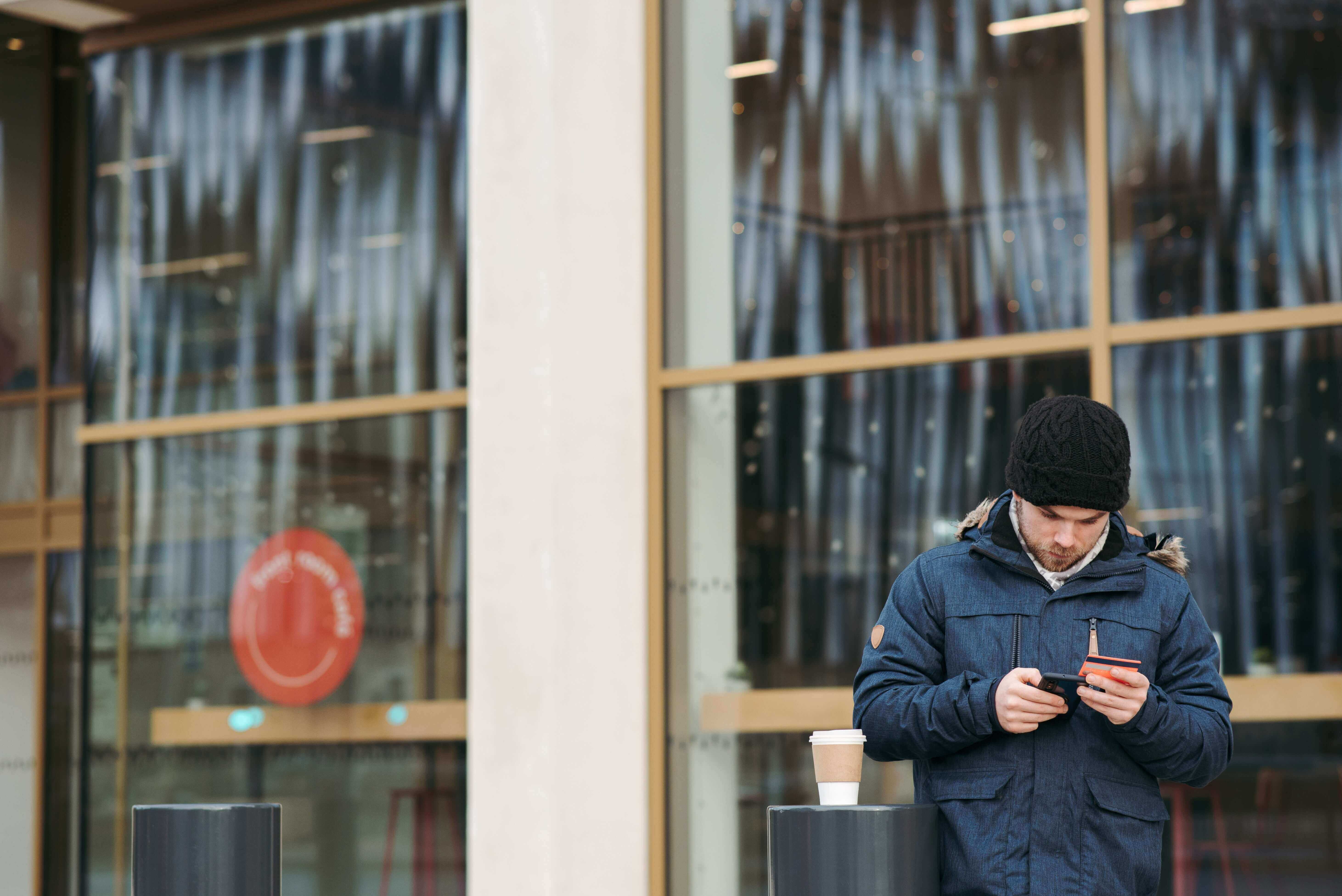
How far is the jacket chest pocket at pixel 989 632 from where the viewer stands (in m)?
3.11

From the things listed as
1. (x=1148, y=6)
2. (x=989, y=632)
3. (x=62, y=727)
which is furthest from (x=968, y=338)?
(x=62, y=727)

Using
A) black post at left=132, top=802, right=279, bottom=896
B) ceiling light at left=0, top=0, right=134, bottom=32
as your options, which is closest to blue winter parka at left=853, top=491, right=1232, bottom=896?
black post at left=132, top=802, right=279, bottom=896

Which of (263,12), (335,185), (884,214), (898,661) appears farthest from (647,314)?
(898,661)

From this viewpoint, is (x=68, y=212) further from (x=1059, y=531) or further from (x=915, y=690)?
(x=1059, y=531)

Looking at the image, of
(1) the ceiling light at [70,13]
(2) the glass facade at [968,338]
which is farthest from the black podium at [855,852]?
(1) the ceiling light at [70,13]

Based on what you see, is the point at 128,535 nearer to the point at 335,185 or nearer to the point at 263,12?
the point at 335,185

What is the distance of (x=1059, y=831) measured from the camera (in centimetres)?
302

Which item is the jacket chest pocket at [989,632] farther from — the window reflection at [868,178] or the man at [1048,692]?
the window reflection at [868,178]

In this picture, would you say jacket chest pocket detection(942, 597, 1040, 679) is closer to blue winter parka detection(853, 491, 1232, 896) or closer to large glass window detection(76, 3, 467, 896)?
blue winter parka detection(853, 491, 1232, 896)

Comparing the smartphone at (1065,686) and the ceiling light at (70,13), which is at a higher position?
the ceiling light at (70,13)

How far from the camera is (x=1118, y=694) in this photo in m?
2.86

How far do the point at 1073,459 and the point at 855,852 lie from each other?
31.9 inches

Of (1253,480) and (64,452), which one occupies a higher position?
(64,452)

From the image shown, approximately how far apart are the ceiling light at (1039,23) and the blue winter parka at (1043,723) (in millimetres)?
3199
